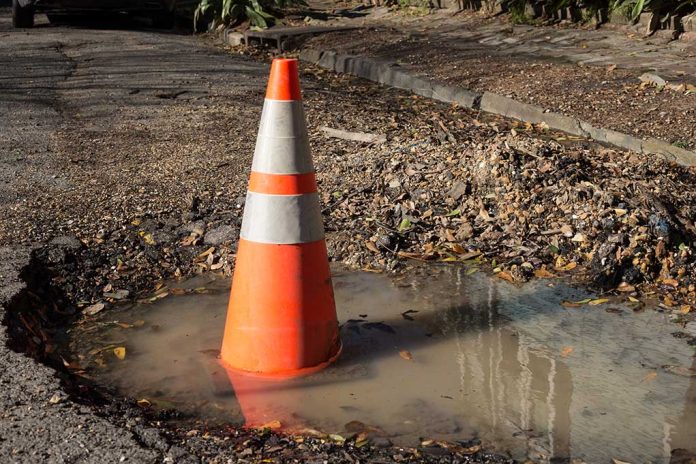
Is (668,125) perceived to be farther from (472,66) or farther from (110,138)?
(110,138)

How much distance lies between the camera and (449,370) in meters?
3.71

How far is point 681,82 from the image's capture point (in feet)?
27.0

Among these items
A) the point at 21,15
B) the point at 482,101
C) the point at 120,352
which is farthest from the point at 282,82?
the point at 21,15

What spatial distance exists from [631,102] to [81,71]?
5.56 meters

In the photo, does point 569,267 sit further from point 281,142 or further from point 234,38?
point 234,38

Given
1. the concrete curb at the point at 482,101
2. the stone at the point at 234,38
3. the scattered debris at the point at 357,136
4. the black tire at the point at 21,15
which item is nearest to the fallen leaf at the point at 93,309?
the scattered debris at the point at 357,136

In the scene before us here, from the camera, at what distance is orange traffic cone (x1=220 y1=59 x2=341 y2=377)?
3654 mm

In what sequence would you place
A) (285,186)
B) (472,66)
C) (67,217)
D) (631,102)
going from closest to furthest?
(285,186) < (67,217) < (631,102) < (472,66)

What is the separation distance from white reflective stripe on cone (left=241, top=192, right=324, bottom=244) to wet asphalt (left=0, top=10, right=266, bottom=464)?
866 mm

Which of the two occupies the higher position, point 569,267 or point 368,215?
point 368,215

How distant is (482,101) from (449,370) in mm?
5118

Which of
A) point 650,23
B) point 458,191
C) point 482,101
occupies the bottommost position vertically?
point 458,191

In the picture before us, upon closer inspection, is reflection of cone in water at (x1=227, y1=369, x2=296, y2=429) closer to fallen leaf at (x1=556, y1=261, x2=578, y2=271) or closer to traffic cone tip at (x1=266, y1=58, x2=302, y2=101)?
traffic cone tip at (x1=266, y1=58, x2=302, y2=101)

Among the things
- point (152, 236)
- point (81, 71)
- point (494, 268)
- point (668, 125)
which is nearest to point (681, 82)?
point (668, 125)
